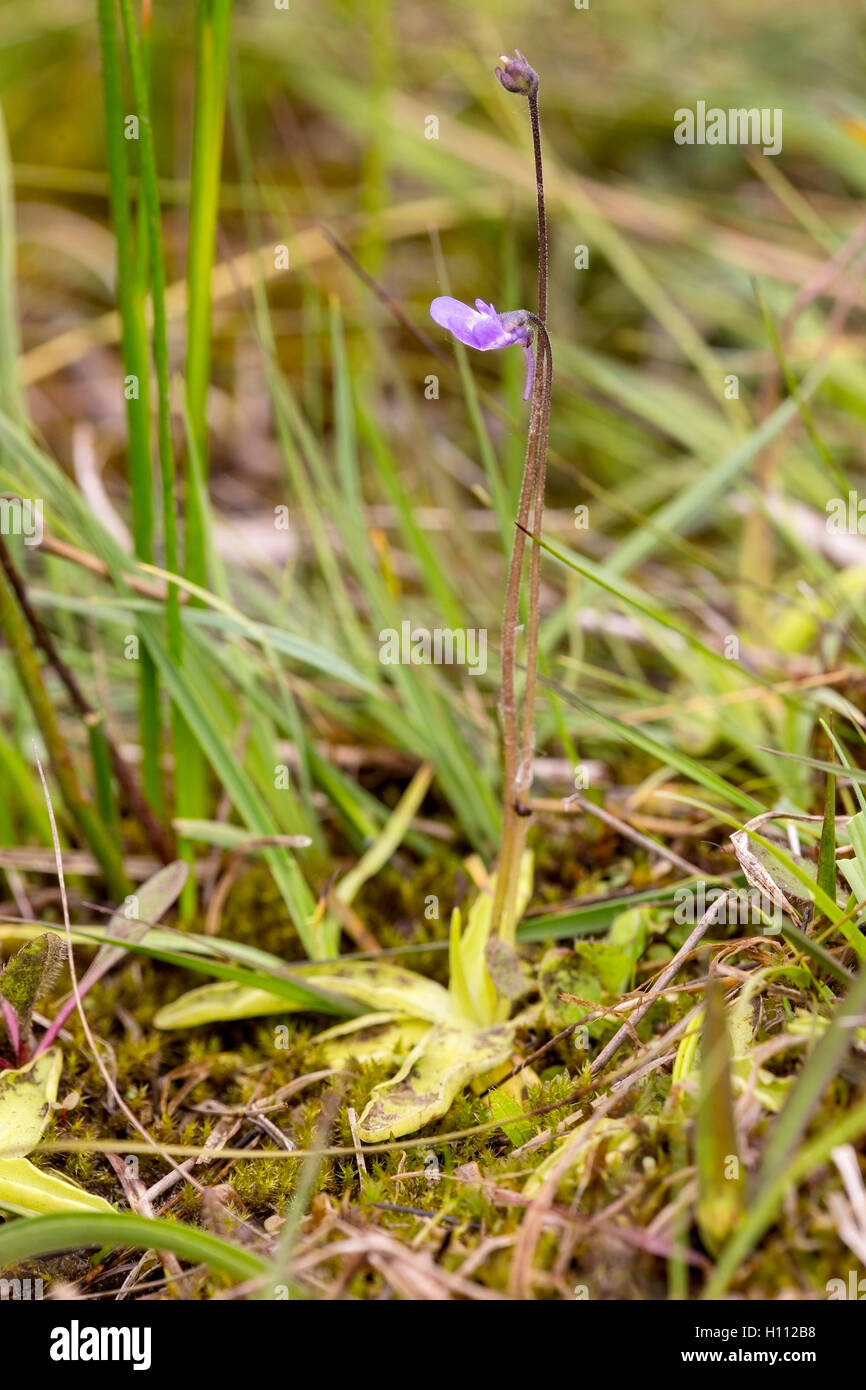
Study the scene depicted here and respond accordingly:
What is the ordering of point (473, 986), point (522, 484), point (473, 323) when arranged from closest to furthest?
point (473, 323) < point (522, 484) < point (473, 986)

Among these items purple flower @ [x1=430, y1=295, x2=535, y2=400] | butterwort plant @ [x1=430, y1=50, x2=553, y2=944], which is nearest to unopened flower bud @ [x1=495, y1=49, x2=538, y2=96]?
butterwort plant @ [x1=430, y1=50, x2=553, y2=944]

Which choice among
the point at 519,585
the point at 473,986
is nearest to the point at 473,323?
the point at 519,585

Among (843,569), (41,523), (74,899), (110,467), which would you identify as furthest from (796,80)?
(74,899)

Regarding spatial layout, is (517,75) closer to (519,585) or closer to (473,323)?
(473,323)

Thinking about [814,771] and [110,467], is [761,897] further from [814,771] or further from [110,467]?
[110,467]

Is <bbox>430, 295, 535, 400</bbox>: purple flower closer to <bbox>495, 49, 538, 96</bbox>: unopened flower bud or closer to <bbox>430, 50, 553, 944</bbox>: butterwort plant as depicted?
<bbox>430, 50, 553, 944</bbox>: butterwort plant

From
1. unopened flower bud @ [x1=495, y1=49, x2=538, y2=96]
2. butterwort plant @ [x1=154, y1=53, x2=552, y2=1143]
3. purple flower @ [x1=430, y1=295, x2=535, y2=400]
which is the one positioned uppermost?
unopened flower bud @ [x1=495, y1=49, x2=538, y2=96]

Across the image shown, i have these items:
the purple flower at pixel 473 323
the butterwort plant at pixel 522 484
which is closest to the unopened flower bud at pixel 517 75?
the butterwort plant at pixel 522 484

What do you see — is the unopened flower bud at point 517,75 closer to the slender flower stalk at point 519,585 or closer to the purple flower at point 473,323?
the slender flower stalk at point 519,585
